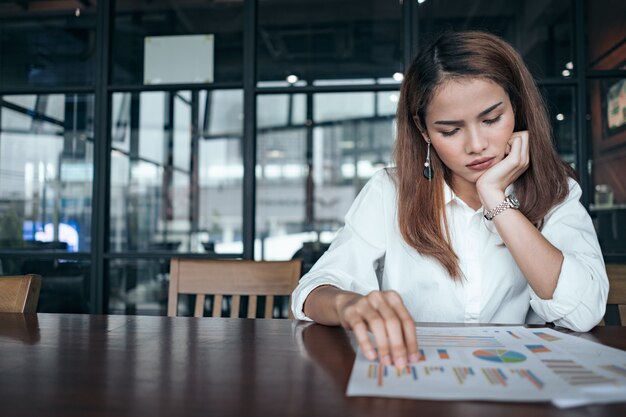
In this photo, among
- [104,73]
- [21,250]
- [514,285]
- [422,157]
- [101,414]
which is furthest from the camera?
[21,250]

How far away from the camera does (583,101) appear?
2670 millimetres

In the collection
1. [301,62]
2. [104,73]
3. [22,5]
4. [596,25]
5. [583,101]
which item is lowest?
[583,101]

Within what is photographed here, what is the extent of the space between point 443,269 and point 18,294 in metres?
1.07

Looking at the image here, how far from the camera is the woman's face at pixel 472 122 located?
48.5 inches

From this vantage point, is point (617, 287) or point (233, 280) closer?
point (617, 287)

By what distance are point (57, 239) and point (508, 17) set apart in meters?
5.18

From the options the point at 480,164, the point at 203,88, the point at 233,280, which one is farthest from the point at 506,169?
the point at 203,88

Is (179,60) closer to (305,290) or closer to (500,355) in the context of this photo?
(305,290)

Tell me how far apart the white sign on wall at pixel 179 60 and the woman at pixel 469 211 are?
199 centimetres

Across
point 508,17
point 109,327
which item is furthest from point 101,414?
point 508,17

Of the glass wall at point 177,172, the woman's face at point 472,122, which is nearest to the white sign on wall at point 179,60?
the woman's face at point 472,122

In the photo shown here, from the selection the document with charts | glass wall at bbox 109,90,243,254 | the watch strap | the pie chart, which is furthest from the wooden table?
glass wall at bbox 109,90,243,254

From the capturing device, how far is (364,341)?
2.37 ft

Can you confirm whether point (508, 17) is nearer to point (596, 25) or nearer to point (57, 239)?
point (596, 25)
